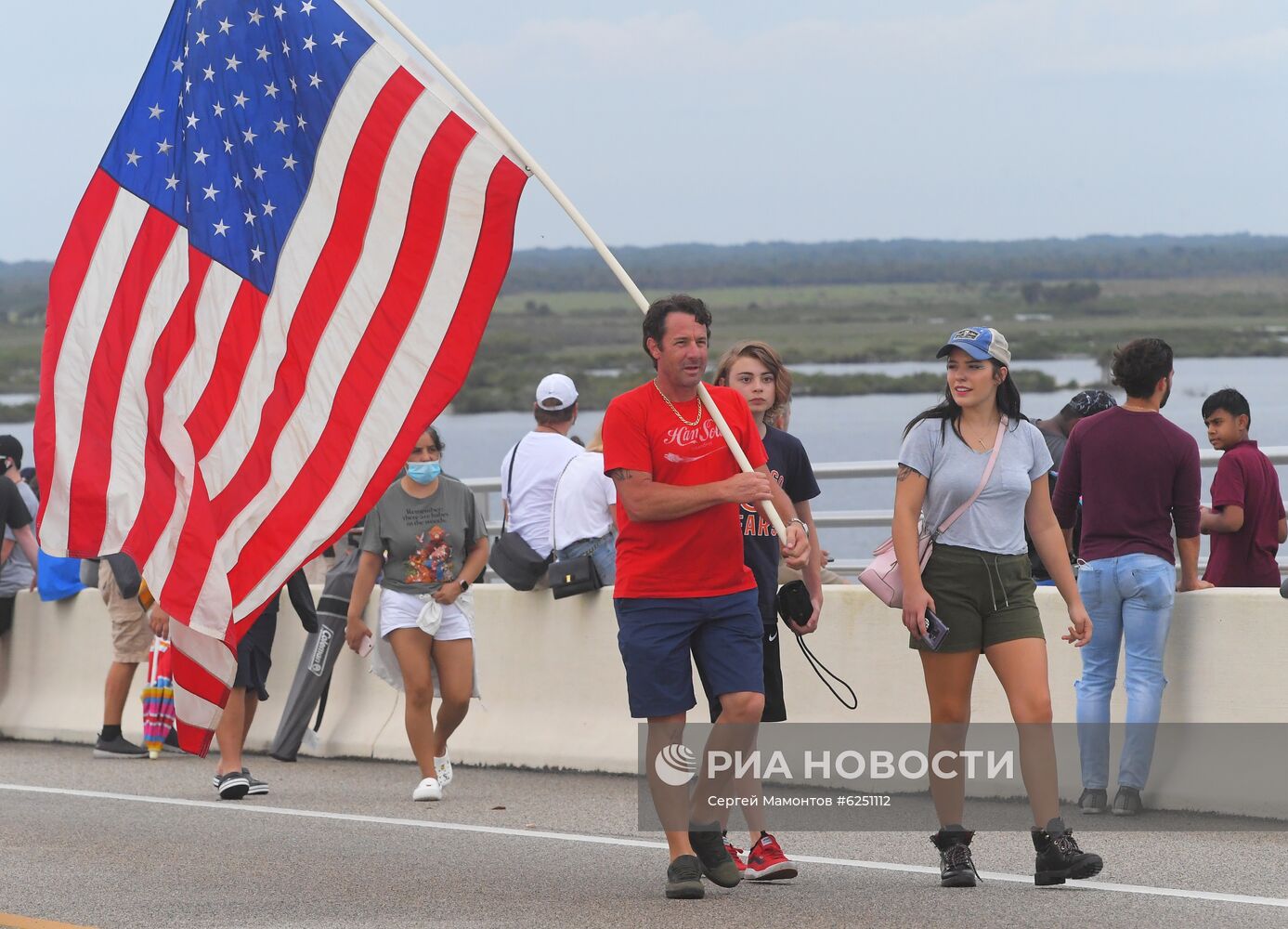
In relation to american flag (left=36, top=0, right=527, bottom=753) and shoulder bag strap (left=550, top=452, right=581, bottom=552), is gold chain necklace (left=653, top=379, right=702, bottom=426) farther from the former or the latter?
shoulder bag strap (left=550, top=452, right=581, bottom=552)

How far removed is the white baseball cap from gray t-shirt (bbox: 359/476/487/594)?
47.4 inches

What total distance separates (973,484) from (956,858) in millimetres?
1334

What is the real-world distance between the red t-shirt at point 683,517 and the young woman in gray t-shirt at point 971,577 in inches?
23.9

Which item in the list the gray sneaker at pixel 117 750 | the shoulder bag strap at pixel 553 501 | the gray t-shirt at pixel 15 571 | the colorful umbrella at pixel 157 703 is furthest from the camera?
the gray t-shirt at pixel 15 571

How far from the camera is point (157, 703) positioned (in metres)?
13.3

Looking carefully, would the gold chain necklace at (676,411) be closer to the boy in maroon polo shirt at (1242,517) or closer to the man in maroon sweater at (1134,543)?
the man in maroon sweater at (1134,543)

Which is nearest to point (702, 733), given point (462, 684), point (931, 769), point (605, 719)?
point (605, 719)

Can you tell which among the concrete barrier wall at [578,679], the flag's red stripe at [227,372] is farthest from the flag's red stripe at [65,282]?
the concrete barrier wall at [578,679]

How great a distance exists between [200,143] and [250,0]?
0.61m

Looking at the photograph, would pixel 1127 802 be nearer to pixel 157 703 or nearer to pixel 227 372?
pixel 227 372

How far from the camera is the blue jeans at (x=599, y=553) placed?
11.5m

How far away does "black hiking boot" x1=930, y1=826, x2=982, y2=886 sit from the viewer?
755 centimetres

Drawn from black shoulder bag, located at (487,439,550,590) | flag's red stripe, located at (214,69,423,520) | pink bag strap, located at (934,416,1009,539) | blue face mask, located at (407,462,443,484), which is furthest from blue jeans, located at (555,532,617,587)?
pink bag strap, located at (934,416,1009,539)

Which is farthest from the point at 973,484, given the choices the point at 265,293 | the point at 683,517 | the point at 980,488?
the point at 265,293
